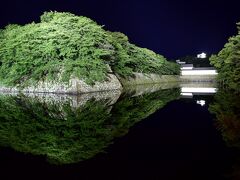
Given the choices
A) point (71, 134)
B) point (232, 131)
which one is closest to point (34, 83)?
point (71, 134)

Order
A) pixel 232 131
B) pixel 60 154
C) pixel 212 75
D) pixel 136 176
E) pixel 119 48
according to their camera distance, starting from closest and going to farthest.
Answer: pixel 136 176
pixel 60 154
pixel 232 131
pixel 119 48
pixel 212 75

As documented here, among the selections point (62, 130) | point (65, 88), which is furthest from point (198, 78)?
point (62, 130)

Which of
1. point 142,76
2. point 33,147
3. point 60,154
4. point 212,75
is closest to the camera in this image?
point 60,154

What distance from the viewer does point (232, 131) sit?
382 inches

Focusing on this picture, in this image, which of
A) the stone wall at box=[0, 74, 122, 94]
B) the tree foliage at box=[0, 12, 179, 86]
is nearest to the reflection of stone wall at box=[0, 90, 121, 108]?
the stone wall at box=[0, 74, 122, 94]

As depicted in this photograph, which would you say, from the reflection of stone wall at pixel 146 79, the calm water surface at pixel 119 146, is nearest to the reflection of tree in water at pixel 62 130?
the calm water surface at pixel 119 146

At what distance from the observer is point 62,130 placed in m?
10.3

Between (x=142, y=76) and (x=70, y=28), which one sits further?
(x=142, y=76)

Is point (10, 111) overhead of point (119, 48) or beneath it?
beneath

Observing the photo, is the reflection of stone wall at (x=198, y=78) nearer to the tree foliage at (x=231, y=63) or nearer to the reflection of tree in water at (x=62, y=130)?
the tree foliage at (x=231, y=63)

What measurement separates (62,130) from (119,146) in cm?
280

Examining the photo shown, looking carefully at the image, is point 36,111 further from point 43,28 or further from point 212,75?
point 212,75

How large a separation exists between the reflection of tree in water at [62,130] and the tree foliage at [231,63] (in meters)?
20.7

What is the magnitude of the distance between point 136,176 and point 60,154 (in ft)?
7.18
